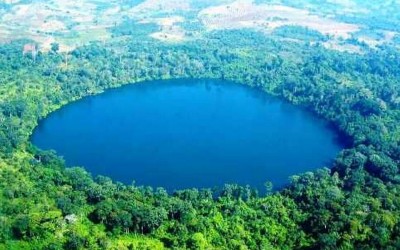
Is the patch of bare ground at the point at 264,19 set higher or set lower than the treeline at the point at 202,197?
higher

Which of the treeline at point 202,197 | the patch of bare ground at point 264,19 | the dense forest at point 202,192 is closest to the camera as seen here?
the treeline at point 202,197

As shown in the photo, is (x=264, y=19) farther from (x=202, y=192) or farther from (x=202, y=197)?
(x=202, y=197)

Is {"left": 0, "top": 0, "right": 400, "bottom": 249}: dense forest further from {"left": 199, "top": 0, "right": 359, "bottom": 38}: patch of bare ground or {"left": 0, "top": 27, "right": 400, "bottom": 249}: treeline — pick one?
{"left": 199, "top": 0, "right": 359, "bottom": 38}: patch of bare ground

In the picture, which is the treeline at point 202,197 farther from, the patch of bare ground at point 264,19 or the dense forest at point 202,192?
the patch of bare ground at point 264,19

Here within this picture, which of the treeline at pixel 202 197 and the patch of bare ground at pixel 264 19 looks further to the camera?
the patch of bare ground at pixel 264 19

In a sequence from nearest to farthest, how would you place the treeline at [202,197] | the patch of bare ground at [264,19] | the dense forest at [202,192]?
the treeline at [202,197] → the dense forest at [202,192] → the patch of bare ground at [264,19]

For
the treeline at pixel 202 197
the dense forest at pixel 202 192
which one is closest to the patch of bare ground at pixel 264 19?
the dense forest at pixel 202 192

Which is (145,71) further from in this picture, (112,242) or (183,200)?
(112,242)
